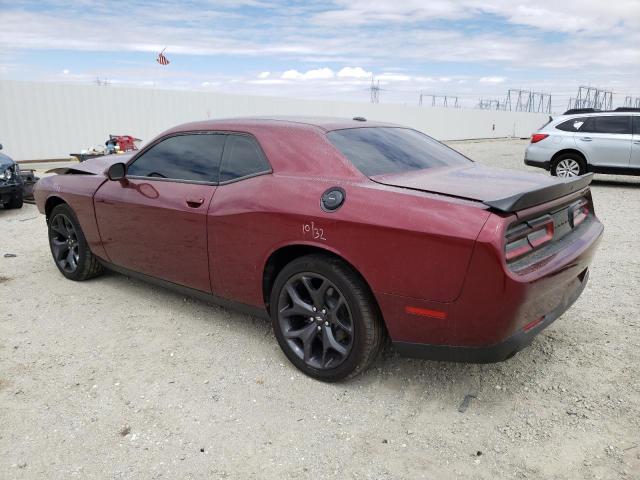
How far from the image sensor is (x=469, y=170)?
3.40 meters

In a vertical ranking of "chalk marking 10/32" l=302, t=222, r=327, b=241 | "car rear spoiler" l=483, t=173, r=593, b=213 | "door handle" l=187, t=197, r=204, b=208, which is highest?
"car rear spoiler" l=483, t=173, r=593, b=213

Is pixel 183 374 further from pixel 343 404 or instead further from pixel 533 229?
pixel 533 229

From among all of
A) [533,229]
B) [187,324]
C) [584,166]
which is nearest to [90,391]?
[187,324]

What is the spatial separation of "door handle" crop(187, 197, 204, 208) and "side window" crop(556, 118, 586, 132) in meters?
10.1

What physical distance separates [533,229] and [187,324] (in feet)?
8.40

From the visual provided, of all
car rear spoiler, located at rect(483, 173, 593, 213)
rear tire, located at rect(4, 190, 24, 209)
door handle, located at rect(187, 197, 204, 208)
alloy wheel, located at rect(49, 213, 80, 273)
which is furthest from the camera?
rear tire, located at rect(4, 190, 24, 209)

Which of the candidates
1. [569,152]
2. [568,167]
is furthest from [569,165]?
[569,152]

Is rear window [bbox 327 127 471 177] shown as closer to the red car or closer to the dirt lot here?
the red car

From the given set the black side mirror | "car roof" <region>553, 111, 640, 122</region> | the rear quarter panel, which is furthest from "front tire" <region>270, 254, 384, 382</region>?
"car roof" <region>553, 111, 640, 122</region>

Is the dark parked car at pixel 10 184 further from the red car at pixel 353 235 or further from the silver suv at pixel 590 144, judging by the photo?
the silver suv at pixel 590 144

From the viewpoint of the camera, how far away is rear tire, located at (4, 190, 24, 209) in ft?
27.8

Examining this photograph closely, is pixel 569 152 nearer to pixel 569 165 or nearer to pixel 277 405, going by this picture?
pixel 569 165

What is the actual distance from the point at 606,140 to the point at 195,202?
1008cm

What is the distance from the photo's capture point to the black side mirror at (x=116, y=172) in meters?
4.00
